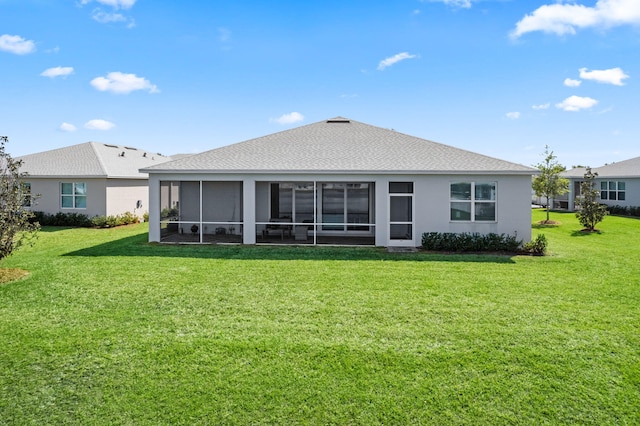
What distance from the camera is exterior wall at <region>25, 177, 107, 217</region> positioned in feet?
76.1

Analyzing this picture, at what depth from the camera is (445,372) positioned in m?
5.63

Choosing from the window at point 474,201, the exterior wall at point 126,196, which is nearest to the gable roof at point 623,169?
the window at point 474,201

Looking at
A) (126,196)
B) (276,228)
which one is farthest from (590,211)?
(126,196)

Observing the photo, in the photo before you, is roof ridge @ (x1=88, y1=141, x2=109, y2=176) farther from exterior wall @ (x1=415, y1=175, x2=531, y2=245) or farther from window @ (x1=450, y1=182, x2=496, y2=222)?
window @ (x1=450, y1=182, x2=496, y2=222)

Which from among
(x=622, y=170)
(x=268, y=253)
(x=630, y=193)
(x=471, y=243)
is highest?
(x=622, y=170)

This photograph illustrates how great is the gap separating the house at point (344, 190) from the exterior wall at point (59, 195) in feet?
21.6

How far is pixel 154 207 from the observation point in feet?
52.0

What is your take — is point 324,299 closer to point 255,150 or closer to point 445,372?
point 445,372

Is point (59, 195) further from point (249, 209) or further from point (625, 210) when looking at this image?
point (625, 210)

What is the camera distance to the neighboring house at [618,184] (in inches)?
1200

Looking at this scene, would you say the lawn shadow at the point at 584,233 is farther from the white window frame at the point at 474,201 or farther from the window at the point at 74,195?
the window at the point at 74,195

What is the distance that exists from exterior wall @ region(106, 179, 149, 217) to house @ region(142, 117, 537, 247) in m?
6.43

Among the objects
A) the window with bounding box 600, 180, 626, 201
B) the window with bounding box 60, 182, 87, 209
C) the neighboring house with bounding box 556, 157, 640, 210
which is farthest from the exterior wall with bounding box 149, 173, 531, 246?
the window with bounding box 600, 180, 626, 201

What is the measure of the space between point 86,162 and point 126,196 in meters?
3.03
